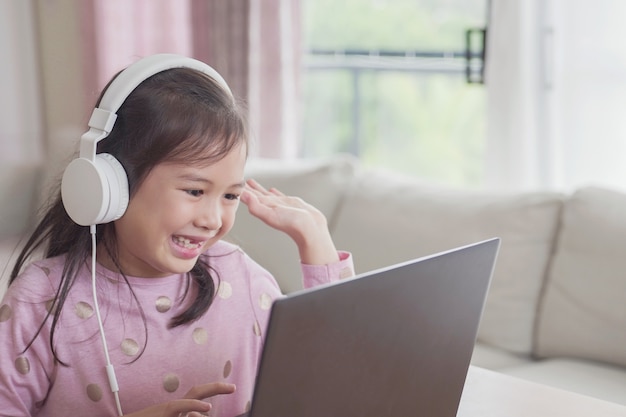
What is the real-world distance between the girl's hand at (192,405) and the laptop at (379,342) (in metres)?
0.15

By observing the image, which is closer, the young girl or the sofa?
the young girl

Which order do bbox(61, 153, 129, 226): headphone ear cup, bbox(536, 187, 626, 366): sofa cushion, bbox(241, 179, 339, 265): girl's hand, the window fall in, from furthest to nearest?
the window, bbox(536, 187, 626, 366): sofa cushion, bbox(241, 179, 339, 265): girl's hand, bbox(61, 153, 129, 226): headphone ear cup

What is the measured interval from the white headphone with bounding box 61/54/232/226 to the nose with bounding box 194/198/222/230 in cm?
8

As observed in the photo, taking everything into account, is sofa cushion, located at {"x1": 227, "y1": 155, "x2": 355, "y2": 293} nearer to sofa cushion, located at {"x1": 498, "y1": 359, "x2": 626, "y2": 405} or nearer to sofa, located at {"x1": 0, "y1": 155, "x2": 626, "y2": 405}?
sofa, located at {"x1": 0, "y1": 155, "x2": 626, "y2": 405}

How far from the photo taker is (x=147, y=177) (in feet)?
3.42

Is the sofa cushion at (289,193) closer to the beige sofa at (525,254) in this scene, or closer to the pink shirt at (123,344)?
the beige sofa at (525,254)

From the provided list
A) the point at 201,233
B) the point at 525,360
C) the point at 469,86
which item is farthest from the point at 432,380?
the point at 469,86

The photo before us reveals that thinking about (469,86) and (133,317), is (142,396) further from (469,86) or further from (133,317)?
(469,86)

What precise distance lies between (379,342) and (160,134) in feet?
1.34

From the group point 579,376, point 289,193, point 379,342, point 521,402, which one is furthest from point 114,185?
point 289,193

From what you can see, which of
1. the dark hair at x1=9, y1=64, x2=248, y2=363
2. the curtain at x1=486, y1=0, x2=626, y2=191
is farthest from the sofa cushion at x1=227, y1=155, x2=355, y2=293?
the dark hair at x1=9, y1=64, x2=248, y2=363

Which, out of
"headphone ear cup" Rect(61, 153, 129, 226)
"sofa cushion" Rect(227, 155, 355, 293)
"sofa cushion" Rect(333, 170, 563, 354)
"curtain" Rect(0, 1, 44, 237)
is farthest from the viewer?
"curtain" Rect(0, 1, 44, 237)

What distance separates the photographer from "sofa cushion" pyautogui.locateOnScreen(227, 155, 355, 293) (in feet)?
7.73

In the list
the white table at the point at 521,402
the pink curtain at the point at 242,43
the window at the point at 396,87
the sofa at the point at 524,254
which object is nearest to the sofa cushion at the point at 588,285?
the sofa at the point at 524,254
